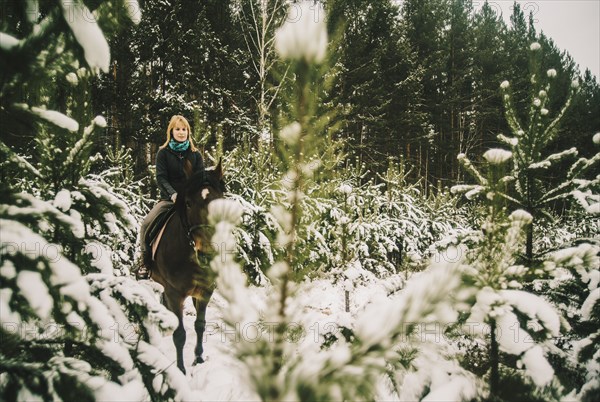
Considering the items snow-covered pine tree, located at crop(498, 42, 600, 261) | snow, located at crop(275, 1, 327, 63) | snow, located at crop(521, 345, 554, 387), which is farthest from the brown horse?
snow-covered pine tree, located at crop(498, 42, 600, 261)

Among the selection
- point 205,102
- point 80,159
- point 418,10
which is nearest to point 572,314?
point 80,159

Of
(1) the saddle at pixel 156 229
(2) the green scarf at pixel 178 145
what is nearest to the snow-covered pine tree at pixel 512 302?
(1) the saddle at pixel 156 229

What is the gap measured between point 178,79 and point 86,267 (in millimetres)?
13740

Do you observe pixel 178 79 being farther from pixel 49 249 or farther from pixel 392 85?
pixel 49 249

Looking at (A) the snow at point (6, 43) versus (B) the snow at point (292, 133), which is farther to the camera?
(A) the snow at point (6, 43)

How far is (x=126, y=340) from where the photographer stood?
1702mm

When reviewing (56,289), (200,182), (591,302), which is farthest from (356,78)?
(56,289)

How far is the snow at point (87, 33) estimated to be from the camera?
121cm

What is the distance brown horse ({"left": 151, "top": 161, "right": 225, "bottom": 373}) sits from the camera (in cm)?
333

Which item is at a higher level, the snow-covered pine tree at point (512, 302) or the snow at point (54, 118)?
the snow at point (54, 118)

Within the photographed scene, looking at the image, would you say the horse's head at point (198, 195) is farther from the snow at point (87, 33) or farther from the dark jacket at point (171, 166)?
the snow at point (87, 33)

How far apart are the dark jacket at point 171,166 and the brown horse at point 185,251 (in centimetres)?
80

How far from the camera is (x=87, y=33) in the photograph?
122cm

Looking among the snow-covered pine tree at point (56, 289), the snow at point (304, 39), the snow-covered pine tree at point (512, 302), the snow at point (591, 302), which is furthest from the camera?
the snow at point (591, 302)
